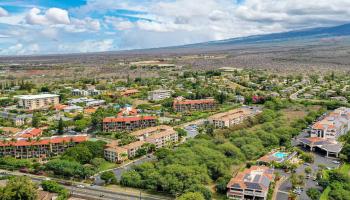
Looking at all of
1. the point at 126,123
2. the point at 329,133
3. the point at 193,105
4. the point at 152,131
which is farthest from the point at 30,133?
the point at 329,133

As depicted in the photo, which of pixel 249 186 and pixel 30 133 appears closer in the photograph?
pixel 249 186

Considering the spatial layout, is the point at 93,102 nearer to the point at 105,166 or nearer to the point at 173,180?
the point at 105,166

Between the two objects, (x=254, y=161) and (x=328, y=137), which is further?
(x=328, y=137)

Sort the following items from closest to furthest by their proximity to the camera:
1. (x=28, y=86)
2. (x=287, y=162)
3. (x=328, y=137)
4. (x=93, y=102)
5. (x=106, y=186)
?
(x=106, y=186), (x=287, y=162), (x=328, y=137), (x=93, y=102), (x=28, y=86)

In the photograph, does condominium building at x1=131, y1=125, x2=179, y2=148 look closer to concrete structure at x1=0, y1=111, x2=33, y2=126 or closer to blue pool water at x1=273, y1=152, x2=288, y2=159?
blue pool water at x1=273, y1=152, x2=288, y2=159

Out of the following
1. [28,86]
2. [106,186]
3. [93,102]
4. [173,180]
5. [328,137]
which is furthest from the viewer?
[28,86]

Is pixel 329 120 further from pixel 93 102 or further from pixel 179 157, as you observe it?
pixel 93 102

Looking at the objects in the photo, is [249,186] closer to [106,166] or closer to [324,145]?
[106,166]

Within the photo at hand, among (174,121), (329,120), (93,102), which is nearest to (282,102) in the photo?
(329,120)
